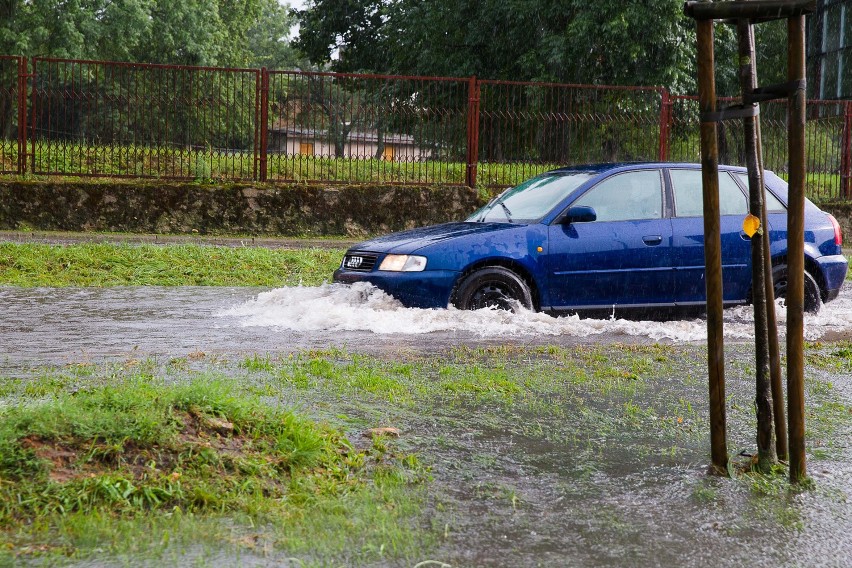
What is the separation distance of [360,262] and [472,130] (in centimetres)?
862

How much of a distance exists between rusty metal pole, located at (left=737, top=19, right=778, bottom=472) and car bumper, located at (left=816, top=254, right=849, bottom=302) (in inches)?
250

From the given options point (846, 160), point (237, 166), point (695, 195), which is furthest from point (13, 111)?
point (846, 160)

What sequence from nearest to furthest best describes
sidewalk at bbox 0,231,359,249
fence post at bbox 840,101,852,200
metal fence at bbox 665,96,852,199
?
sidewalk at bbox 0,231,359,249 < metal fence at bbox 665,96,852,199 < fence post at bbox 840,101,852,200

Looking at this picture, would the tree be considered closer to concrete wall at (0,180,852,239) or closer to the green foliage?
the green foliage

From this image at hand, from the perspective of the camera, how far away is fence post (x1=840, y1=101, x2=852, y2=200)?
20188mm

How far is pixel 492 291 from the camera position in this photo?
31.5ft

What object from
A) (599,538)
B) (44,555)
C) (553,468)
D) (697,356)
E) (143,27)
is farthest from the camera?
(143,27)

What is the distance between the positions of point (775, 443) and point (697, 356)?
3.24 metres

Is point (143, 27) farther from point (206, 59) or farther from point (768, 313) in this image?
point (768, 313)

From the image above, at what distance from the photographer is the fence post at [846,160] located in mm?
20188

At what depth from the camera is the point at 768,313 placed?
474 centimetres

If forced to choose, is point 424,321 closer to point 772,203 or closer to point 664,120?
point 772,203

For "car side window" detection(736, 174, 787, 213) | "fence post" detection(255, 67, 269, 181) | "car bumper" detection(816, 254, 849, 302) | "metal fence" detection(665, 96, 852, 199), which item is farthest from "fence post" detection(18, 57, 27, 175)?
"car bumper" detection(816, 254, 849, 302)

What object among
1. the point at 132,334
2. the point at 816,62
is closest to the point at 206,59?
the point at 816,62
